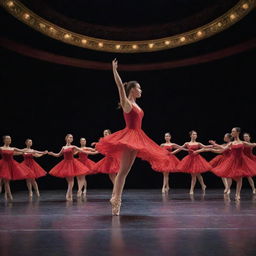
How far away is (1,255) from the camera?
243 cm

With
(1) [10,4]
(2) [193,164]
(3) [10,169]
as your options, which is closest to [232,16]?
(2) [193,164]

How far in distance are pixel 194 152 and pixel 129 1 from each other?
4.39m

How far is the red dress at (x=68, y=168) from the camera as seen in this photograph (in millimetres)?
7168

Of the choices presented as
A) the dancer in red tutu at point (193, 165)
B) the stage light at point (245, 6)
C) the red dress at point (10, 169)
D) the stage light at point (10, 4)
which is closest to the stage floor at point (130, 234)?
the red dress at point (10, 169)

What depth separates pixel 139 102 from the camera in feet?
37.2

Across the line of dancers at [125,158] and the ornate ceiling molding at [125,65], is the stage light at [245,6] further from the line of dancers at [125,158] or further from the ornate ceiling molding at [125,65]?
the line of dancers at [125,158]

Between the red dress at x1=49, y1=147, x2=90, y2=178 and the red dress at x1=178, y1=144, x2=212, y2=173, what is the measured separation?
2.15m

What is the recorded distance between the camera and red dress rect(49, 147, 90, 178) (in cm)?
717

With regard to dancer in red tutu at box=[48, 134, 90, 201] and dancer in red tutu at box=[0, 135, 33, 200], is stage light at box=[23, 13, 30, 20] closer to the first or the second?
dancer in red tutu at box=[0, 135, 33, 200]

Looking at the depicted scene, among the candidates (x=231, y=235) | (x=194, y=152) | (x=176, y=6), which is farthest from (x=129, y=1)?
(x=231, y=235)

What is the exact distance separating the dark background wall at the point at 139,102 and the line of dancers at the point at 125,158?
6.49 ft

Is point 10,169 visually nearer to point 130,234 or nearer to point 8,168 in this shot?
point 8,168

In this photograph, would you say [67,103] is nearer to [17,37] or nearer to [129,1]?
[17,37]

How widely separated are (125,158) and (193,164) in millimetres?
4342
